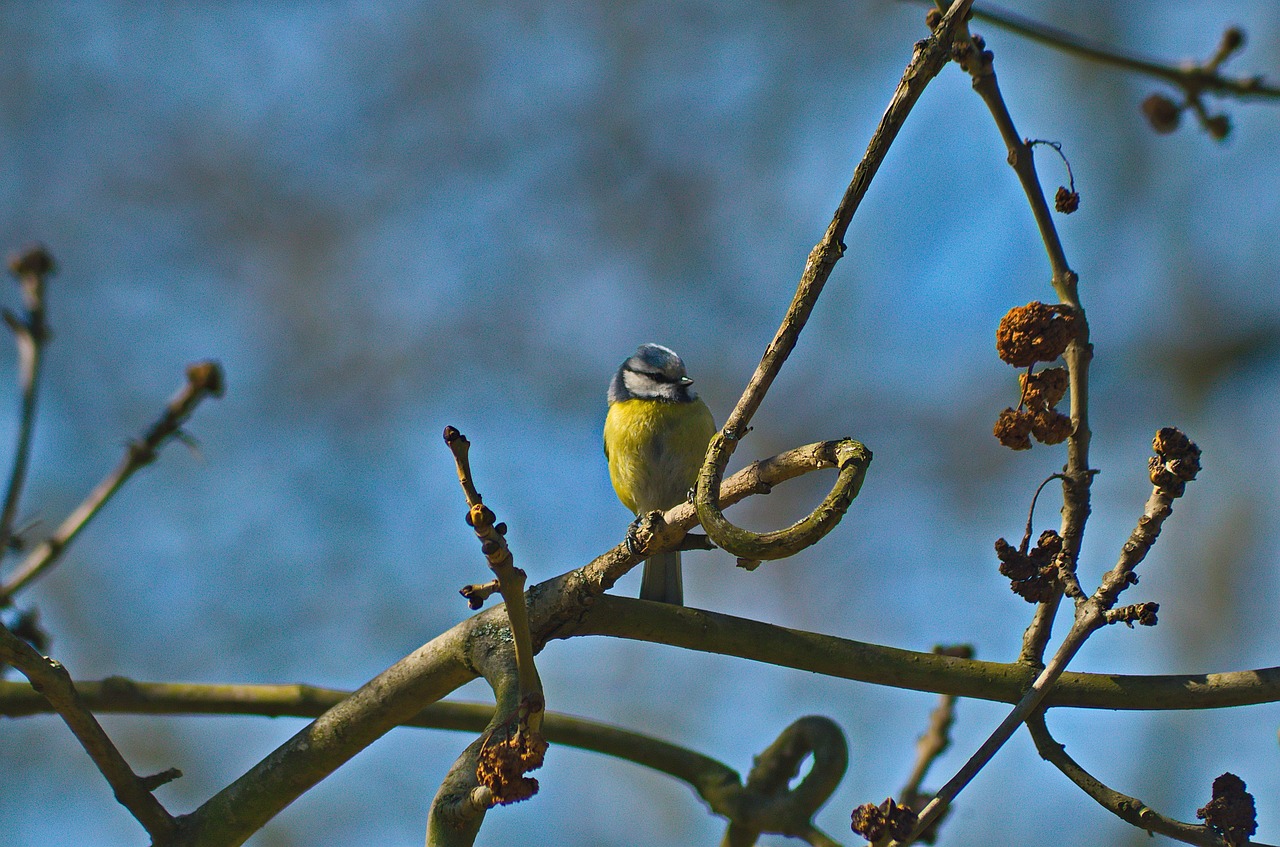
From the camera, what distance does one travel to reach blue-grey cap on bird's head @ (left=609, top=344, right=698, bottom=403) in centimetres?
455

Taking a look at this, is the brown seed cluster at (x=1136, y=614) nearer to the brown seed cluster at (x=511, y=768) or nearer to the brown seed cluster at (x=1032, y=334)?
the brown seed cluster at (x=1032, y=334)

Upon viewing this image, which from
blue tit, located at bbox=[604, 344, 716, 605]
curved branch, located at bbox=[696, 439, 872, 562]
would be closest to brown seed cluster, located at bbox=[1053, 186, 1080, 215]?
curved branch, located at bbox=[696, 439, 872, 562]

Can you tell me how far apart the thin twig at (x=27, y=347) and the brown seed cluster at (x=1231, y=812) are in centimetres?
159

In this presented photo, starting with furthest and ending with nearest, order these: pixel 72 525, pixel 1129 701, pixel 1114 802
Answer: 1. pixel 1129 701
2. pixel 1114 802
3. pixel 72 525

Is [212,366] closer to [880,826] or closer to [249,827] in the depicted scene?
[880,826]

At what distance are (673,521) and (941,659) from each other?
1.88 ft

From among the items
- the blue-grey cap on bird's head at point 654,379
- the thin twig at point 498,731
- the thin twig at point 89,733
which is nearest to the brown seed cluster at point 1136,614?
the thin twig at point 498,731

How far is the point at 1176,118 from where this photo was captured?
1.48 m

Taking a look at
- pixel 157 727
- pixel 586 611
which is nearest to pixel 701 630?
pixel 586 611

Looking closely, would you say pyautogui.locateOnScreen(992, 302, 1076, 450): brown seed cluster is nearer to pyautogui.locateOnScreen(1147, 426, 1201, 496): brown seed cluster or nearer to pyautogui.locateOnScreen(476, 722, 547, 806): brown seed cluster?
pyautogui.locateOnScreen(1147, 426, 1201, 496): brown seed cluster

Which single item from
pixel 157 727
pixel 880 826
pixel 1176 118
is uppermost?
pixel 157 727

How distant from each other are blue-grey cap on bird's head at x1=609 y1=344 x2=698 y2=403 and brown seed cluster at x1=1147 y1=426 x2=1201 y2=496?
293cm

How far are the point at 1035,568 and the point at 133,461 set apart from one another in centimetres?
132

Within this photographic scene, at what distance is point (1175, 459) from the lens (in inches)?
62.9
